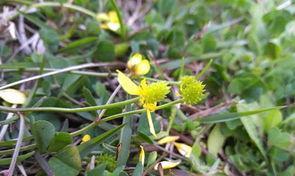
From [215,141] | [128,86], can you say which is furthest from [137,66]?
[215,141]

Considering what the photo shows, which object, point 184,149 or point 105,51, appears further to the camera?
point 105,51

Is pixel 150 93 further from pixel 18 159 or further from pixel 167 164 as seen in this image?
pixel 18 159

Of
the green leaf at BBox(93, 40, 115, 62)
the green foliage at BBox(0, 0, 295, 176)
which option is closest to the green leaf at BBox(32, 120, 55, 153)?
the green foliage at BBox(0, 0, 295, 176)

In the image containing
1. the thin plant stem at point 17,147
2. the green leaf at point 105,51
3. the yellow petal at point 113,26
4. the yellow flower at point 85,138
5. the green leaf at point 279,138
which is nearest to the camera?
the thin plant stem at point 17,147

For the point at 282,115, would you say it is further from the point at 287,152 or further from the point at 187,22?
the point at 187,22

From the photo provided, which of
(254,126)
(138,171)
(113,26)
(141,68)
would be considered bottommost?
(138,171)

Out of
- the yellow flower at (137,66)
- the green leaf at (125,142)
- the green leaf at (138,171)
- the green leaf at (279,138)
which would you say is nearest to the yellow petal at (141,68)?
the yellow flower at (137,66)

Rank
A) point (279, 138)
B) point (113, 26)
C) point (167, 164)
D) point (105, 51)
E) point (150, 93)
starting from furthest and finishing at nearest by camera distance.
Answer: point (113, 26) < point (105, 51) < point (279, 138) < point (167, 164) < point (150, 93)

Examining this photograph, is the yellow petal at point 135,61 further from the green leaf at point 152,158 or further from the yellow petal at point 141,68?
the green leaf at point 152,158
